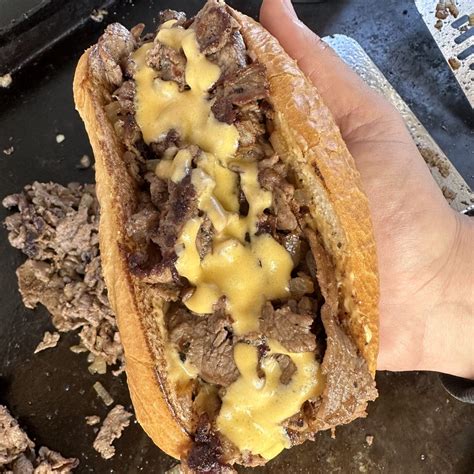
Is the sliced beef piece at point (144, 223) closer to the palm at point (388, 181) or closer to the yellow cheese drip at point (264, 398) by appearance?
the yellow cheese drip at point (264, 398)

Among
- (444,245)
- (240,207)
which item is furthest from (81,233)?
(444,245)

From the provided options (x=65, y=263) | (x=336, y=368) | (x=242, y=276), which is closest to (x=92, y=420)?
(x=65, y=263)

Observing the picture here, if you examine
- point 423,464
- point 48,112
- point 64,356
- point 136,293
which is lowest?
point 423,464

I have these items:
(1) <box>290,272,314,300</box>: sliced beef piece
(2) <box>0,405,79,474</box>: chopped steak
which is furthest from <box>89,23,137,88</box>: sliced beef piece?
(2) <box>0,405,79,474</box>: chopped steak

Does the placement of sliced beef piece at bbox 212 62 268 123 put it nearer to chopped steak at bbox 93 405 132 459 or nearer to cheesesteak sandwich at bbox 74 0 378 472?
cheesesteak sandwich at bbox 74 0 378 472

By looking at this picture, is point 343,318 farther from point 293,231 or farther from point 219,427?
point 219,427

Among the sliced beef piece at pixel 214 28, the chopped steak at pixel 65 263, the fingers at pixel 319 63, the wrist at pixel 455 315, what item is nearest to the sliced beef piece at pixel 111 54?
the sliced beef piece at pixel 214 28

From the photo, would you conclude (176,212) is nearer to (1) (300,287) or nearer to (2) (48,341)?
(1) (300,287)
